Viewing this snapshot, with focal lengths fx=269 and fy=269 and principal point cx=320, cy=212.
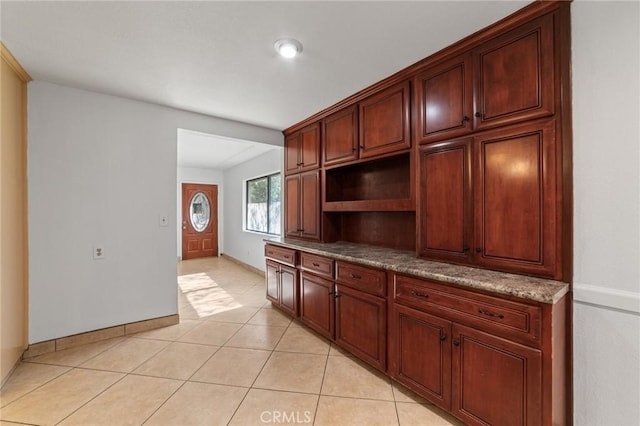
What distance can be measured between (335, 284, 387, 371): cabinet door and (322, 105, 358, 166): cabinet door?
1.36m

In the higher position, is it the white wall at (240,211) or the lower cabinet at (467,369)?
the white wall at (240,211)

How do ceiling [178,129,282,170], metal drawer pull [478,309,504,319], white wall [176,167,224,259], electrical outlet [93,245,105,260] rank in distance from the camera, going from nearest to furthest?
metal drawer pull [478,309,504,319] → electrical outlet [93,245,105,260] → ceiling [178,129,282,170] → white wall [176,167,224,259]

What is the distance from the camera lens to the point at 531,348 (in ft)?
4.24

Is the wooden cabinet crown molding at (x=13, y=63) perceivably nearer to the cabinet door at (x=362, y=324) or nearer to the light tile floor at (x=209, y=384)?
the light tile floor at (x=209, y=384)

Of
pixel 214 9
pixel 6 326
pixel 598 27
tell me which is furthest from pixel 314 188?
pixel 6 326

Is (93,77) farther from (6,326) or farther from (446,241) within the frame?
(446,241)

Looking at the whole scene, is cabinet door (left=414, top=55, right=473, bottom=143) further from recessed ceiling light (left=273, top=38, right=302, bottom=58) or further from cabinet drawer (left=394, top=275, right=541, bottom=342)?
cabinet drawer (left=394, top=275, right=541, bottom=342)

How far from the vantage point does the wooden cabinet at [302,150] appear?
327 cm

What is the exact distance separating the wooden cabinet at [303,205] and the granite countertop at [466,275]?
2.92 ft

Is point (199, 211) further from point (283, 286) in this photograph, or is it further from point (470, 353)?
point (470, 353)

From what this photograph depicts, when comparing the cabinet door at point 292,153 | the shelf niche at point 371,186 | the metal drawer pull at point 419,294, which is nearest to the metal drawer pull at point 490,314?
the metal drawer pull at point 419,294

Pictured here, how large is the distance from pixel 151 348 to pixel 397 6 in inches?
130

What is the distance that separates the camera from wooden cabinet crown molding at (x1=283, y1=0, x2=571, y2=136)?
147 centimetres

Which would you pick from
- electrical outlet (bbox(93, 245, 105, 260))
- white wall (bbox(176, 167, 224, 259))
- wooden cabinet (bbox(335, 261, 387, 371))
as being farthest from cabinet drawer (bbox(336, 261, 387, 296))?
white wall (bbox(176, 167, 224, 259))
